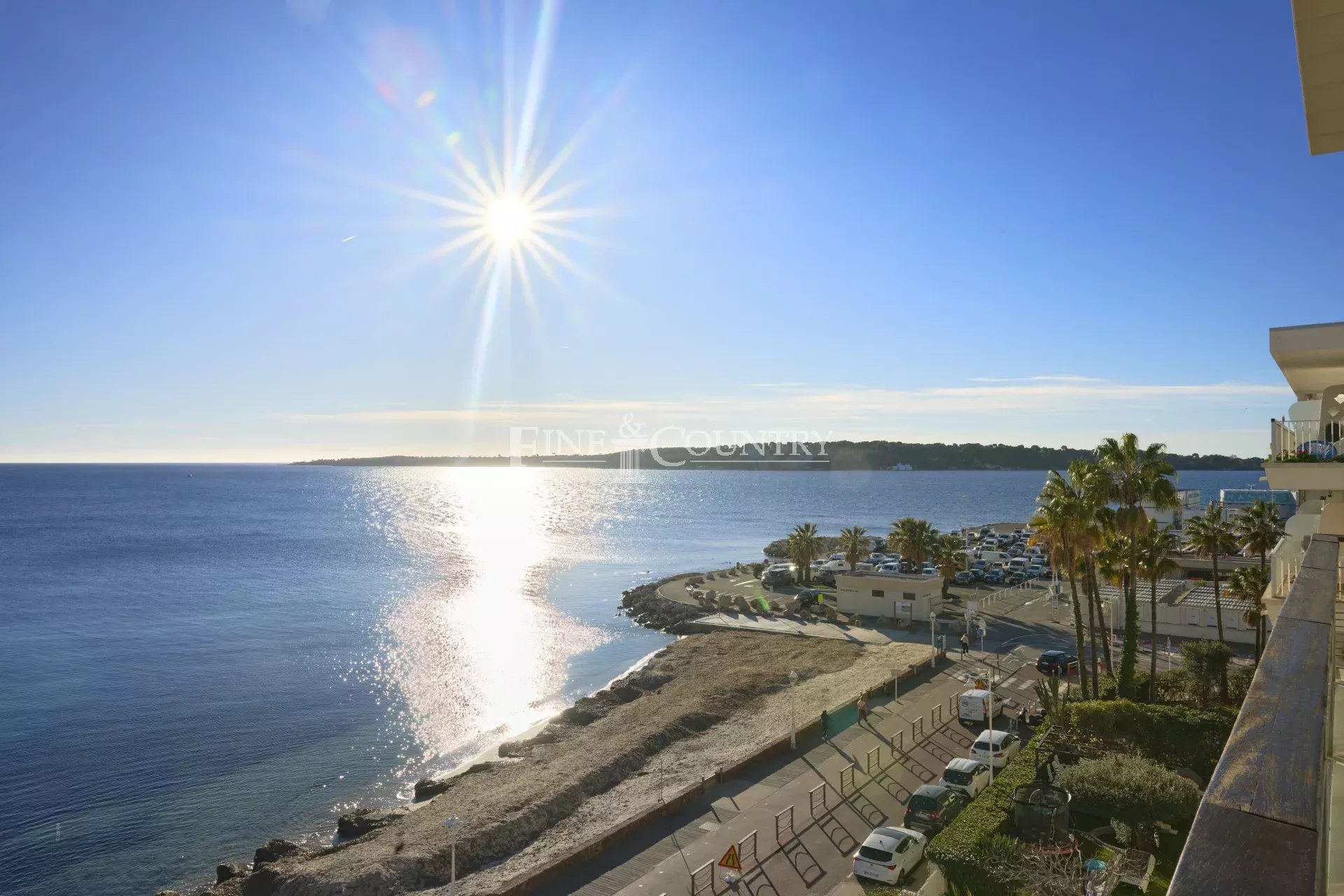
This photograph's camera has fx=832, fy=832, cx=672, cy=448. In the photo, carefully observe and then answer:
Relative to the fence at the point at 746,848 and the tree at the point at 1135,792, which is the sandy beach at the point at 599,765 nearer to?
the fence at the point at 746,848

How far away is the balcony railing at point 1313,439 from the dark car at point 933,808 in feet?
33.5

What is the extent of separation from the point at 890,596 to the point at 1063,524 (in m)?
21.2

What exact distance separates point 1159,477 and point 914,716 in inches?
426

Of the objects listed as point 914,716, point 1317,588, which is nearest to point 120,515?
point 914,716

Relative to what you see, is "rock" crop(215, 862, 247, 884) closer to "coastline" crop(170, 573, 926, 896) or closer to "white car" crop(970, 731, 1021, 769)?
"coastline" crop(170, 573, 926, 896)

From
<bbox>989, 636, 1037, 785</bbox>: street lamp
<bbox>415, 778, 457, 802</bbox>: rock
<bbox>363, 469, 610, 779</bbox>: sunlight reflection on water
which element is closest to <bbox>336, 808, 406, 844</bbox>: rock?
<bbox>415, 778, 457, 802</bbox>: rock

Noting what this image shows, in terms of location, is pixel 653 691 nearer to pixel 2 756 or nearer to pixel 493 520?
pixel 2 756

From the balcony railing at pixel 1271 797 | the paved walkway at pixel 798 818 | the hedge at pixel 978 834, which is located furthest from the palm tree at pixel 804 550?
the balcony railing at pixel 1271 797

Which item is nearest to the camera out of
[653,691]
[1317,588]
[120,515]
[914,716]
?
[1317,588]

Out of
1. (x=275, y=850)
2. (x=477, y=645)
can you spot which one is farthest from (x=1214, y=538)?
(x=477, y=645)

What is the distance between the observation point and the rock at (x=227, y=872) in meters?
21.8

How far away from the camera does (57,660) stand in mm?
45750

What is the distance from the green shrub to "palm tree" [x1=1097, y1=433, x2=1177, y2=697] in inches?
132

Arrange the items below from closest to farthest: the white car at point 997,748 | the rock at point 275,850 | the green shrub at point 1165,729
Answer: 1. the green shrub at point 1165,729
2. the white car at point 997,748
3. the rock at point 275,850
